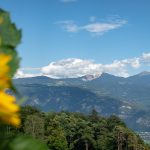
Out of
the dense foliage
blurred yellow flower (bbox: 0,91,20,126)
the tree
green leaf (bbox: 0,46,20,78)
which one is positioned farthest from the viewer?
the dense foliage

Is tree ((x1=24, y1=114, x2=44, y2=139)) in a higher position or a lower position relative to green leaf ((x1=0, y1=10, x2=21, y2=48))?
higher

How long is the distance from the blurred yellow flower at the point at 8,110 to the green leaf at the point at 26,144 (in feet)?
1.02

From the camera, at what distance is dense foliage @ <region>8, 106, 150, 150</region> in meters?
160

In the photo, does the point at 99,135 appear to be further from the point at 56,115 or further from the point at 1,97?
the point at 1,97

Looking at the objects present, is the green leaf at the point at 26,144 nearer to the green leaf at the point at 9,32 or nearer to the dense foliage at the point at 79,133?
the green leaf at the point at 9,32

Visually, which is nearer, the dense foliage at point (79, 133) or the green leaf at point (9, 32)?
the green leaf at point (9, 32)

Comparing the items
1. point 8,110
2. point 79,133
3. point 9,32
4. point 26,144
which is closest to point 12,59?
point 9,32

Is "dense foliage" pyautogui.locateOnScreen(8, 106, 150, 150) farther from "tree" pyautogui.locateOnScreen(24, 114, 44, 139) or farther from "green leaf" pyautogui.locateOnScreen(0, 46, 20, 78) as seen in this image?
"green leaf" pyautogui.locateOnScreen(0, 46, 20, 78)

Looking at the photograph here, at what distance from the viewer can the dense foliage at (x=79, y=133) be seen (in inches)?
6319

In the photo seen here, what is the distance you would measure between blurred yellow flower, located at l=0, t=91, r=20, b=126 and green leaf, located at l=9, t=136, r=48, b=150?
0.31 m

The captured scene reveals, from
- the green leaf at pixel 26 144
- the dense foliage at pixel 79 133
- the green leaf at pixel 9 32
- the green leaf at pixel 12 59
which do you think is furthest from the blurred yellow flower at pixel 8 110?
the dense foliage at pixel 79 133

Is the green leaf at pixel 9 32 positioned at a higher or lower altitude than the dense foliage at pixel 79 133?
lower

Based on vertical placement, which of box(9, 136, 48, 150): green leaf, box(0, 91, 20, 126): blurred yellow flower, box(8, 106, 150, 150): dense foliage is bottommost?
box(9, 136, 48, 150): green leaf

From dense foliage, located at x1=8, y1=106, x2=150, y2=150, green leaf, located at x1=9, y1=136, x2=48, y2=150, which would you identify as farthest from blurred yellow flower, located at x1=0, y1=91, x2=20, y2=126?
dense foliage, located at x1=8, y1=106, x2=150, y2=150
